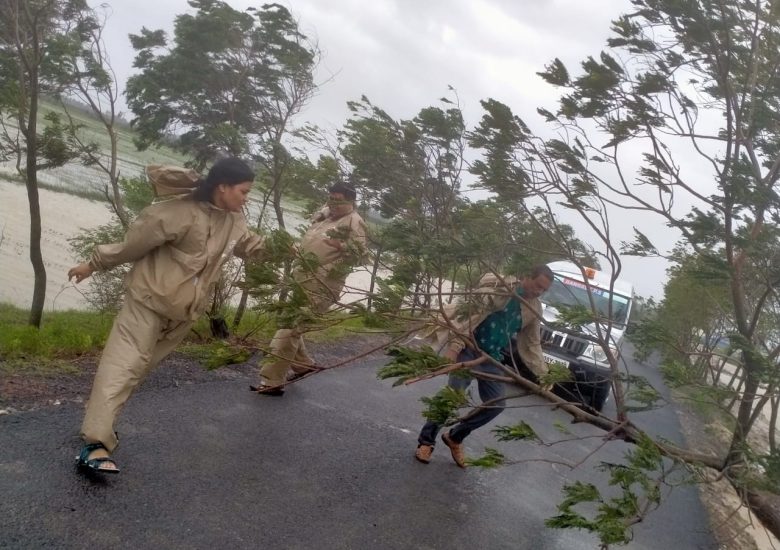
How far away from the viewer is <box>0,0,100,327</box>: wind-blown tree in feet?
19.8

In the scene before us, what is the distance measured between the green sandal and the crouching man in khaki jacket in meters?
2.24

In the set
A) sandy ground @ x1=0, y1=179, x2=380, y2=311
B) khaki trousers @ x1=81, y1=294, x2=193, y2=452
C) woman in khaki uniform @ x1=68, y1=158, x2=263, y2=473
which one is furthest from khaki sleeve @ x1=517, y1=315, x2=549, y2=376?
sandy ground @ x1=0, y1=179, x2=380, y2=311

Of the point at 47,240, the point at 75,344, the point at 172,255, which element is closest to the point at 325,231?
the point at 172,255

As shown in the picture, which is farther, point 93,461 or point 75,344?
point 75,344

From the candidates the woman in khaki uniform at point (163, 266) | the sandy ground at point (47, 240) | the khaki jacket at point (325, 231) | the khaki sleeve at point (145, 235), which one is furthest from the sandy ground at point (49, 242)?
the khaki sleeve at point (145, 235)

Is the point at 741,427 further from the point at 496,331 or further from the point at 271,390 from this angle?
the point at 271,390

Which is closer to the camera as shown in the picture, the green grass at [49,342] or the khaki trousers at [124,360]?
the khaki trousers at [124,360]

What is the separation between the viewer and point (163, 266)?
13.5 ft

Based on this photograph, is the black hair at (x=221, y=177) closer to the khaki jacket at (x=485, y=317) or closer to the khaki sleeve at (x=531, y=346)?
the khaki jacket at (x=485, y=317)

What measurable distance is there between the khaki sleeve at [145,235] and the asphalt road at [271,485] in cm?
110

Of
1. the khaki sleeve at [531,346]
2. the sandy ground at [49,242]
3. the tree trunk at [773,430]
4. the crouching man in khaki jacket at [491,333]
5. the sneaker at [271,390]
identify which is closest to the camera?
the tree trunk at [773,430]

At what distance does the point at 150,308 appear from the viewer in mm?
4043

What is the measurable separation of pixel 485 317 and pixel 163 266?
242cm

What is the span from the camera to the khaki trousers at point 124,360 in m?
3.73
